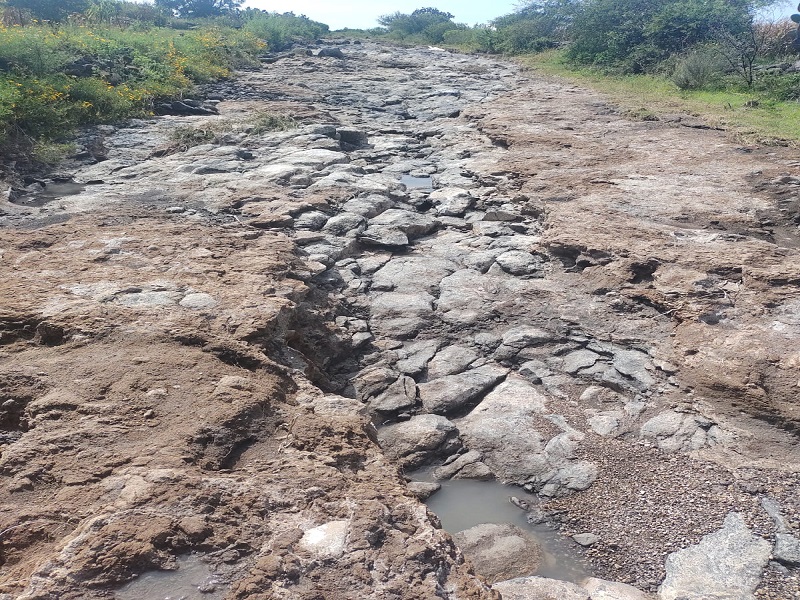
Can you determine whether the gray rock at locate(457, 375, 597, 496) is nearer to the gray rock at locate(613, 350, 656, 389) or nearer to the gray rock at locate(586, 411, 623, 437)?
the gray rock at locate(586, 411, 623, 437)

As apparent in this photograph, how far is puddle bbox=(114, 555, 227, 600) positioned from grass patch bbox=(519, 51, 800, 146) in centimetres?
809

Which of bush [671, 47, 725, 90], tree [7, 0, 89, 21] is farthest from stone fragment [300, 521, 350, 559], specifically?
tree [7, 0, 89, 21]

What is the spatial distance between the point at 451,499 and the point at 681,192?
4.32 m

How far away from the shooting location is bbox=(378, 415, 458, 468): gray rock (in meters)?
3.47

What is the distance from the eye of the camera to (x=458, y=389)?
3924 millimetres

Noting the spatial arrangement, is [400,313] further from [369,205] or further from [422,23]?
[422,23]

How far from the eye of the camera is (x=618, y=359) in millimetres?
4043

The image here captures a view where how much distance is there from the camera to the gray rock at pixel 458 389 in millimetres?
3826

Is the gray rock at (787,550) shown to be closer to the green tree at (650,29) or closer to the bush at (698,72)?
the bush at (698,72)

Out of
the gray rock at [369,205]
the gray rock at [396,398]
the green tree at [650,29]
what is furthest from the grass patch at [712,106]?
the gray rock at [396,398]

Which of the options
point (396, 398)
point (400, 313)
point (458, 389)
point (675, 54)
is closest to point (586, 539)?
point (458, 389)

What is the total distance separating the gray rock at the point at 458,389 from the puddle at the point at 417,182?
3720 mm

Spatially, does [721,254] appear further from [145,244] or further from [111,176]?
[111,176]

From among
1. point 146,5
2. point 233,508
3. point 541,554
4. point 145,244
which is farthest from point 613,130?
point 146,5
